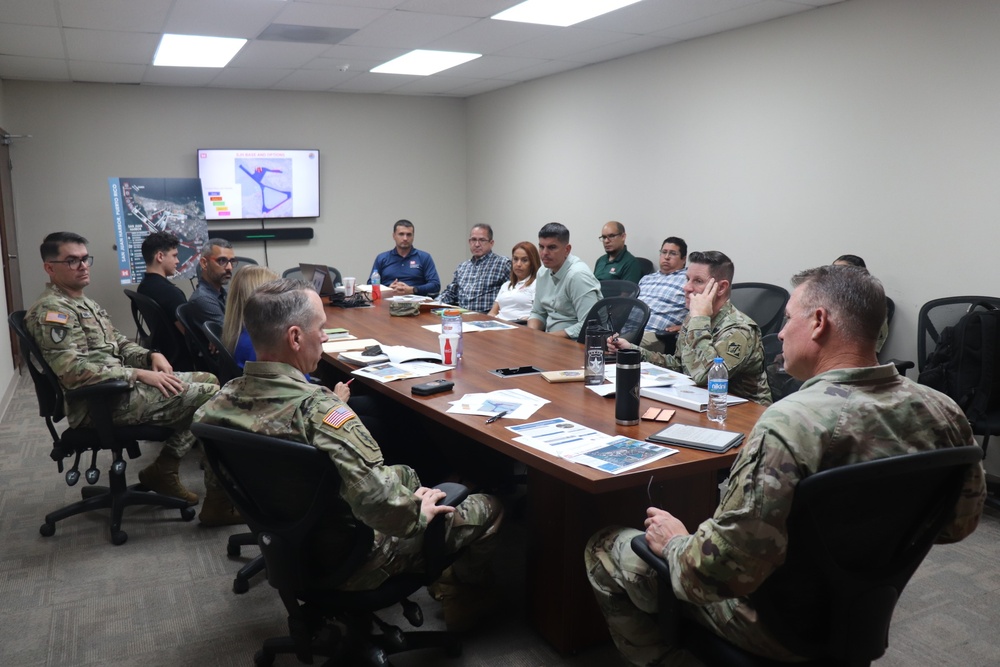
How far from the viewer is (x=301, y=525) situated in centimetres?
183

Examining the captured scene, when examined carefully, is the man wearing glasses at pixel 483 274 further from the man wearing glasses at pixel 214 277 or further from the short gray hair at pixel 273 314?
the short gray hair at pixel 273 314

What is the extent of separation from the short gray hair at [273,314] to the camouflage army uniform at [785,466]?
1.10 meters

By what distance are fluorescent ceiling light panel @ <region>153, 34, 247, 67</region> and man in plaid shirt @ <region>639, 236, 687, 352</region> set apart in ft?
11.5

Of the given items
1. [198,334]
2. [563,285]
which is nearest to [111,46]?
[198,334]

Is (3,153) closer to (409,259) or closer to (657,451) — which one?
(409,259)

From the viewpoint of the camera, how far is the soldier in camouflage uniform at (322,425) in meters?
1.82

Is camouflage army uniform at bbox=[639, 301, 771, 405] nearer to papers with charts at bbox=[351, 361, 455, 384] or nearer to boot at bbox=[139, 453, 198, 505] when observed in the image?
papers with charts at bbox=[351, 361, 455, 384]

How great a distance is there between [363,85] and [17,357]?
13.6 feet

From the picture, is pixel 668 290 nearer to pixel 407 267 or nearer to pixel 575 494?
pixel 407 267

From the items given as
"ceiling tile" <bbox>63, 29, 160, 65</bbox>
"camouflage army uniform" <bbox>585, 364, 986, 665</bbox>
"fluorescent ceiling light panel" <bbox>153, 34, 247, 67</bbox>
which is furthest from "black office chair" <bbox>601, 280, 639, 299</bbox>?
"ceiling tile" <bbox>63, 29, 160, 65</bbox>

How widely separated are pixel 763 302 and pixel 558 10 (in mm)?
2318

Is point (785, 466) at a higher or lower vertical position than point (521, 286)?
higher

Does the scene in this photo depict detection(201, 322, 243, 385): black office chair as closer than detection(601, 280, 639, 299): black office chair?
Yes

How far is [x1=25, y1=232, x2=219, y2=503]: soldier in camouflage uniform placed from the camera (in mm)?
3176
